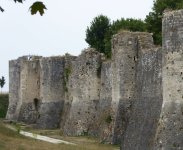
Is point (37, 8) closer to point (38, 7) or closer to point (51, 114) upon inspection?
point (38, 7)

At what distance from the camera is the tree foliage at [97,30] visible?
161ft

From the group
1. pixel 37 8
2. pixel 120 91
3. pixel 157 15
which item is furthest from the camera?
pixel 157 15

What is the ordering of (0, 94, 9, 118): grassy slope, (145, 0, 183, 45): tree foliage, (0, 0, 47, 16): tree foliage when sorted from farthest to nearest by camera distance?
(0, 94, 9, 118): grassy slope < (145, 0, 183, 45): tree foliage < (0, 0, 47, 16): tree foliage

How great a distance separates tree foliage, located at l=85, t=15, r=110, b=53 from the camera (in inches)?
1929

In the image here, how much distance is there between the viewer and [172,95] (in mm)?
15641

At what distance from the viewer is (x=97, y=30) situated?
163ft

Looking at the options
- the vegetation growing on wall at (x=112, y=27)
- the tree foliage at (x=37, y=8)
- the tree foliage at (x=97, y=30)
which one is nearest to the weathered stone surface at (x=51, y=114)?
the vegetation growing on wall at (x=112, y=27)

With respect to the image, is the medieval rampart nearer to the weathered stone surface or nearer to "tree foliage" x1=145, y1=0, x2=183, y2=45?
the weathered stone surface

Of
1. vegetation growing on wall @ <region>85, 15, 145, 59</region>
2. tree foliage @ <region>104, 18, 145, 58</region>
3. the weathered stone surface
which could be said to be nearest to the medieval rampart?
the weathered stone surface

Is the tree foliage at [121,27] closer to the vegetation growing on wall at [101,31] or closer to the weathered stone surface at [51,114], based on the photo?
the vegetation growing on wall at [101,31]

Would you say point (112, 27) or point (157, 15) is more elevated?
point (112, 27)

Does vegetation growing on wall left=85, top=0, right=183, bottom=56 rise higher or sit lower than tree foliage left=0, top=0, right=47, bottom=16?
higher

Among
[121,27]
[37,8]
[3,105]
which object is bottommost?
[3,105]

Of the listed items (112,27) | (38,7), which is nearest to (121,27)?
(112,27)
